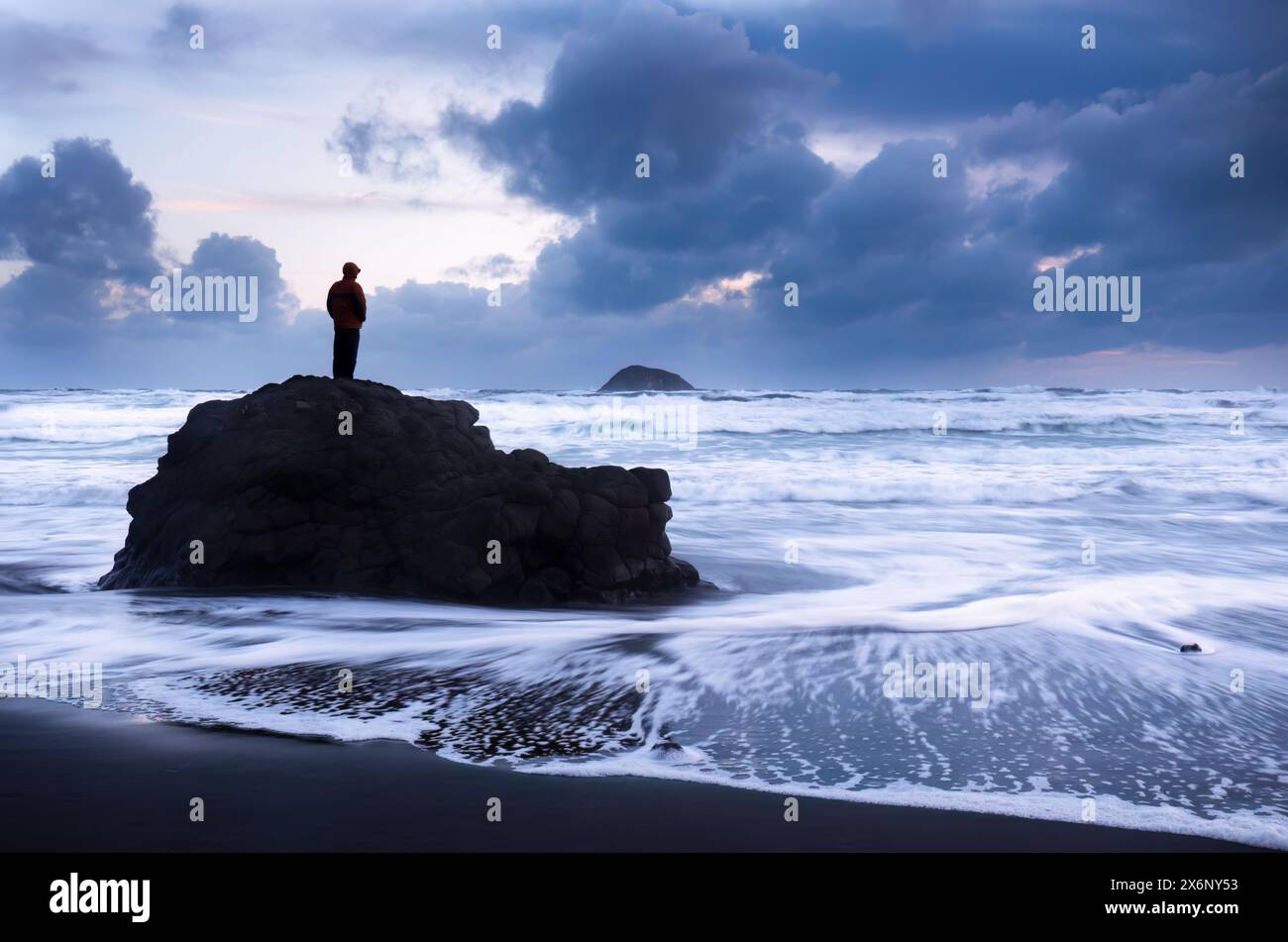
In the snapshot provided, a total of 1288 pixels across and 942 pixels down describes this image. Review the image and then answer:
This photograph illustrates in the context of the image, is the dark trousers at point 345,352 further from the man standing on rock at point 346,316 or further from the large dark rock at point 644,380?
the large dark rock at point 644,380

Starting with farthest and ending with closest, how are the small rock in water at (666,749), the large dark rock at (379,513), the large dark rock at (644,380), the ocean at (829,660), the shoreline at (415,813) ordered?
the large dark rock at (644,380) < the large dark rock at (379,513) < the small rock in water at (666,749) < the ocean at (829,660) < the shoreline at (415,813)

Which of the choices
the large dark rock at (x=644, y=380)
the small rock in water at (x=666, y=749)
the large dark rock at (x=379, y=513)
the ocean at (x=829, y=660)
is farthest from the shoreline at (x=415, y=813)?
the large dark rock at (x=644, y=380)

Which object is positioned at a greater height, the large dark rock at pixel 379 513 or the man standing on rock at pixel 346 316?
the man standing on rock at pixel 346 316

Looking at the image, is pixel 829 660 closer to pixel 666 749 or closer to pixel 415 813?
pixel 666 749

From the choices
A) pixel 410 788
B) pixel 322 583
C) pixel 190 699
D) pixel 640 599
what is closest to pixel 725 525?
pixel 640 599

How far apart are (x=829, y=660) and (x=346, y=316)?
871 centimetres

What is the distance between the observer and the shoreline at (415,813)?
4043 millimetres

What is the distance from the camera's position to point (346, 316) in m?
Answer: 13.2

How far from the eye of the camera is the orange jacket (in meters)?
13.0

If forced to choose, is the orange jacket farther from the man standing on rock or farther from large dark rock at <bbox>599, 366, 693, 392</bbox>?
large dark rock at <bbox>599, 366, 693, 392</bbox>

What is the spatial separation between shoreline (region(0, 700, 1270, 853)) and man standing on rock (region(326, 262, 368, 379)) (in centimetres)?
876

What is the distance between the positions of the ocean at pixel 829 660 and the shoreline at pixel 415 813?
0.21 m

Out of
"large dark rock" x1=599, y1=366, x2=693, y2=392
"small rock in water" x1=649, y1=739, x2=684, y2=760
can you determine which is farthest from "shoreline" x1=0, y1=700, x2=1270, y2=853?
"large dark rock" x1=599, y1=366, x2=693, y2=392
